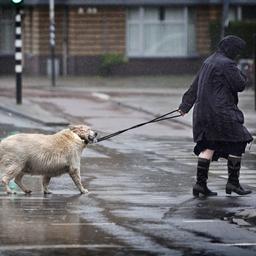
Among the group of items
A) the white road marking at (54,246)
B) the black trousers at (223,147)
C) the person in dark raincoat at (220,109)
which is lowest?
the white road marking at (54,246)

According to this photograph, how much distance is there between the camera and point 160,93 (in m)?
34.0

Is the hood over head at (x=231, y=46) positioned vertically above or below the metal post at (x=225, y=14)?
above

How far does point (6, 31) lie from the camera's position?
152ft

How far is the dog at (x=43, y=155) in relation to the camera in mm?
12609

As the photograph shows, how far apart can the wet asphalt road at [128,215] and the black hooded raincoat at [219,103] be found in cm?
79

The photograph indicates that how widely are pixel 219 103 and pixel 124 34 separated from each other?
32.6 metres

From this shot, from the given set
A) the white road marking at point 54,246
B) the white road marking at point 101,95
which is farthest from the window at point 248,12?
the white road marking at point 54,246

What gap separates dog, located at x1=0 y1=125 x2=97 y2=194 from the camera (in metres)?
12.6

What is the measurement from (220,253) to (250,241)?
2.33ft

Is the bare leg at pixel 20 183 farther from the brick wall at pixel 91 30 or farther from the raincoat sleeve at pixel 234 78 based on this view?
the brick wall at pixel 91 30

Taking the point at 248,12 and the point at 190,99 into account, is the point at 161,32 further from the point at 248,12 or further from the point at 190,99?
the point at 190,99

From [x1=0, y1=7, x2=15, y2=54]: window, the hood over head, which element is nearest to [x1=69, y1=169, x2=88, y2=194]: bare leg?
the hood over head

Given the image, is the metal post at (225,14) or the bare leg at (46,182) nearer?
the bare leg at (46,182)

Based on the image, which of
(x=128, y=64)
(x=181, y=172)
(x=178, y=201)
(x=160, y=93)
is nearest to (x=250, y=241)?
(x=178, y=201)
